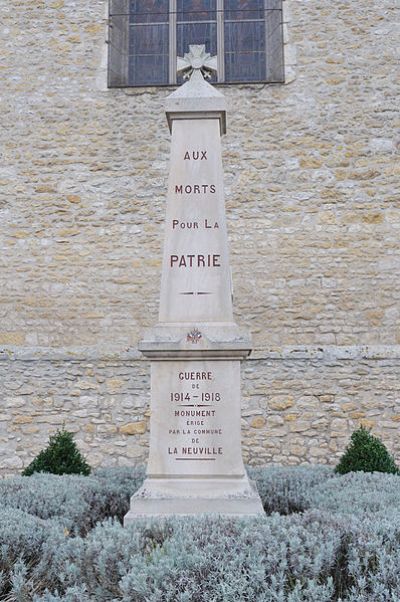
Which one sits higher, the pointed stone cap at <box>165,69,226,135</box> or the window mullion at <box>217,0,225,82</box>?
the window mullion at <box>217,0,225,82</box>

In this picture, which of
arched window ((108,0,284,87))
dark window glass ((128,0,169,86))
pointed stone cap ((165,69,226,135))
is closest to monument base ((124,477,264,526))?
pointed stone cap ((165,69,226,135))

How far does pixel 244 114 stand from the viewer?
9.20 meters

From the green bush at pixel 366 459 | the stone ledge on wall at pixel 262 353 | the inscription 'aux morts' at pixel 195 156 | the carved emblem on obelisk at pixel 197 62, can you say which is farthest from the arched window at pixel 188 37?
the green bush at pixel 366 459

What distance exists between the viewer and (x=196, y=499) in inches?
155

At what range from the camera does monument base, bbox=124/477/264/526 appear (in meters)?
3.90

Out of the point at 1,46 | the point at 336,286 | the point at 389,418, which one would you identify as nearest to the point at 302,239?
the point at 336,286

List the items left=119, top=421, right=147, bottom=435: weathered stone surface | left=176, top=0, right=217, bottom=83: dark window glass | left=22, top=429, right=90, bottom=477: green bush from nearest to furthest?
left=22, top=429, right=90, bottom=477: green bush < left=119, top=421, right=147, bottom=435: weathered stone surface < left=176, top=0, right=217, bottom=83: dark window glass

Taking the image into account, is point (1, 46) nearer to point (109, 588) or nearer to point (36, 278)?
point (36, 278)

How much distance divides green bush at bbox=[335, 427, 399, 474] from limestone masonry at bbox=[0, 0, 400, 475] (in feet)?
7.47

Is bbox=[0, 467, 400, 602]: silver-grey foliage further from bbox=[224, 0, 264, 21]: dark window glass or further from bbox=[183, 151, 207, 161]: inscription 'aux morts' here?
bbox=[224, 0, 264, 21]: dark window glass

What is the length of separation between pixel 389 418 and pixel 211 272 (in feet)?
16.7

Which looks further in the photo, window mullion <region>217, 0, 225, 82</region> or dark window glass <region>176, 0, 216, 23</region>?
dark window glass <region>176, 0, 216, 23</region>

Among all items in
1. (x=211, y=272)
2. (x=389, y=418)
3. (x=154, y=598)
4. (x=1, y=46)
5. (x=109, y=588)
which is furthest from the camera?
(x=1, y=46)

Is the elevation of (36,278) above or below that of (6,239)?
below
